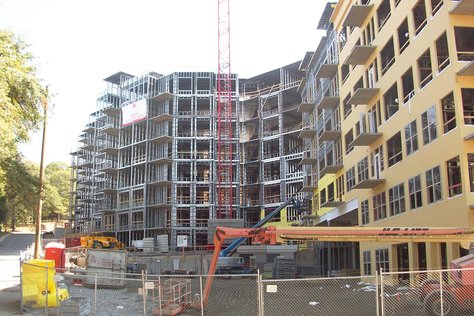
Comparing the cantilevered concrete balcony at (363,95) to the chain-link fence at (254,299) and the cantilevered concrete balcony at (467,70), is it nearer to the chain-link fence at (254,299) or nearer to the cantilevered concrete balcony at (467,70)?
the cantilevered concrete balcony at (467,70)

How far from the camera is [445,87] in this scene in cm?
2294

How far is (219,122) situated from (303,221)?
77.1ft

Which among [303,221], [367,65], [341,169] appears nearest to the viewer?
[367,65]

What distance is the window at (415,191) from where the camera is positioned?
2603cm

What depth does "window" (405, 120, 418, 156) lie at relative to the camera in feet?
87.3

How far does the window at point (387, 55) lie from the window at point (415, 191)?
26.1ft

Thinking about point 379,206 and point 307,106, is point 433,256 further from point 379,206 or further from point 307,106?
point 307,106

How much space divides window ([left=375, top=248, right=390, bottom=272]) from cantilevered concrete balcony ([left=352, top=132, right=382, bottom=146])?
6902mm

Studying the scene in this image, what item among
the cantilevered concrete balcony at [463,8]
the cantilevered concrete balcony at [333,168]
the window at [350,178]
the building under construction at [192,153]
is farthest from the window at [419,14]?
the building under construction at [192,153]

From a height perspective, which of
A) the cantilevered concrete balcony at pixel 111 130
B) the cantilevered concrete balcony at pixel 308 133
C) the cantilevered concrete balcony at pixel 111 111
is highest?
the cantilevered concrete balcony at pixel 111 111

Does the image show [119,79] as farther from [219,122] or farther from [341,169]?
[341,169]

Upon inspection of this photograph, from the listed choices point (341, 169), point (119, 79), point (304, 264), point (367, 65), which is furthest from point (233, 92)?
point (367, 65)

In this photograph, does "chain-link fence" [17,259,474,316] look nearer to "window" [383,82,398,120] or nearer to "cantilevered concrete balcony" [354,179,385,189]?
"cantilevered concrete balcony" [354,179,385,189]

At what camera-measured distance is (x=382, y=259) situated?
32.1 m
